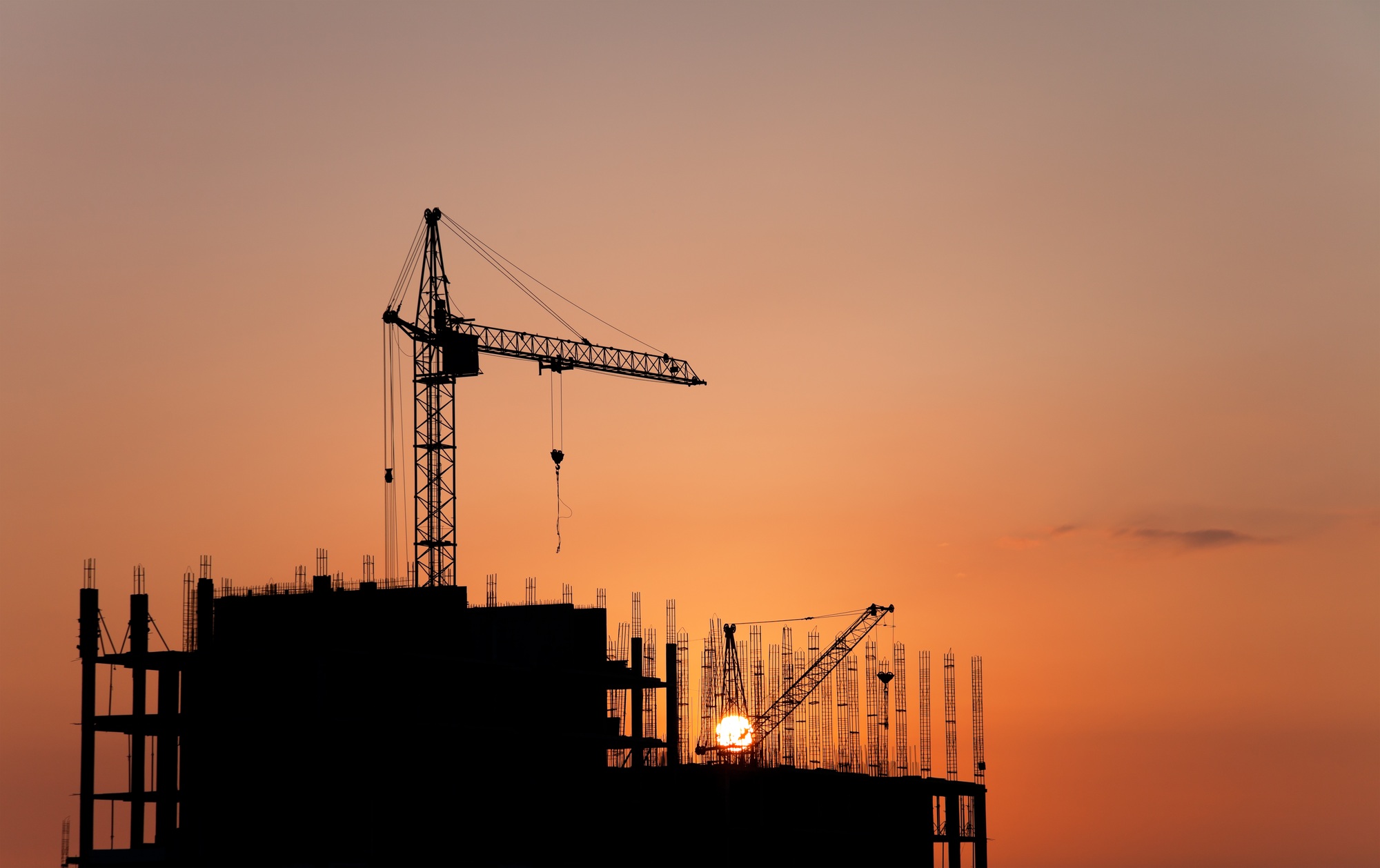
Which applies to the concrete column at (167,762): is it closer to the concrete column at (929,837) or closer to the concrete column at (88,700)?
the concrete column at (88,700)

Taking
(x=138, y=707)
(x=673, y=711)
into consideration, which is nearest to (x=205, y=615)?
(x=138, y=707)

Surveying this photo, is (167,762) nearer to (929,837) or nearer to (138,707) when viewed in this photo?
(138,707)

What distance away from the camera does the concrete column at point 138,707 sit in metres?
94.9

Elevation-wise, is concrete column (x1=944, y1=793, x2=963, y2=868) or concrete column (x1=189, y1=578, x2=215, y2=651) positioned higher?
concrete column (x1=189, y1=578, x2=215, y2=651)

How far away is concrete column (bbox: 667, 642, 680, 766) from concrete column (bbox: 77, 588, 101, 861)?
37017 mm

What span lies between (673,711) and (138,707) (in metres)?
36.5

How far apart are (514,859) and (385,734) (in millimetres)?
10041

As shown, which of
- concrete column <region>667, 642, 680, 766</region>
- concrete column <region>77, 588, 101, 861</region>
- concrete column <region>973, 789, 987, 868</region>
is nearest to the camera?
concrete column <region>77, 588, 101, 861</region>

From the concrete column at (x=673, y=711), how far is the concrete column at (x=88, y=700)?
121 ft

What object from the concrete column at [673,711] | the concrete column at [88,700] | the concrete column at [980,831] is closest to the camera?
the concrete column at [88,700]

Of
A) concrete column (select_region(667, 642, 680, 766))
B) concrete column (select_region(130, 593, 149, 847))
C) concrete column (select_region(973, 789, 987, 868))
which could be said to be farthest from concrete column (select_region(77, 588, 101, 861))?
concrete column (select_region(973, 789, 987, 868))

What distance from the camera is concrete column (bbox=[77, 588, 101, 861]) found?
93.1 m

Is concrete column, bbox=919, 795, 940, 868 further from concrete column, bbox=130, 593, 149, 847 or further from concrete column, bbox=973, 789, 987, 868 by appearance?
concrete column, bbox=130, 593, 149, 847

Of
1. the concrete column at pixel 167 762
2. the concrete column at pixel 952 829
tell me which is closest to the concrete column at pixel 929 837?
the concrete column at pixel 952 829
